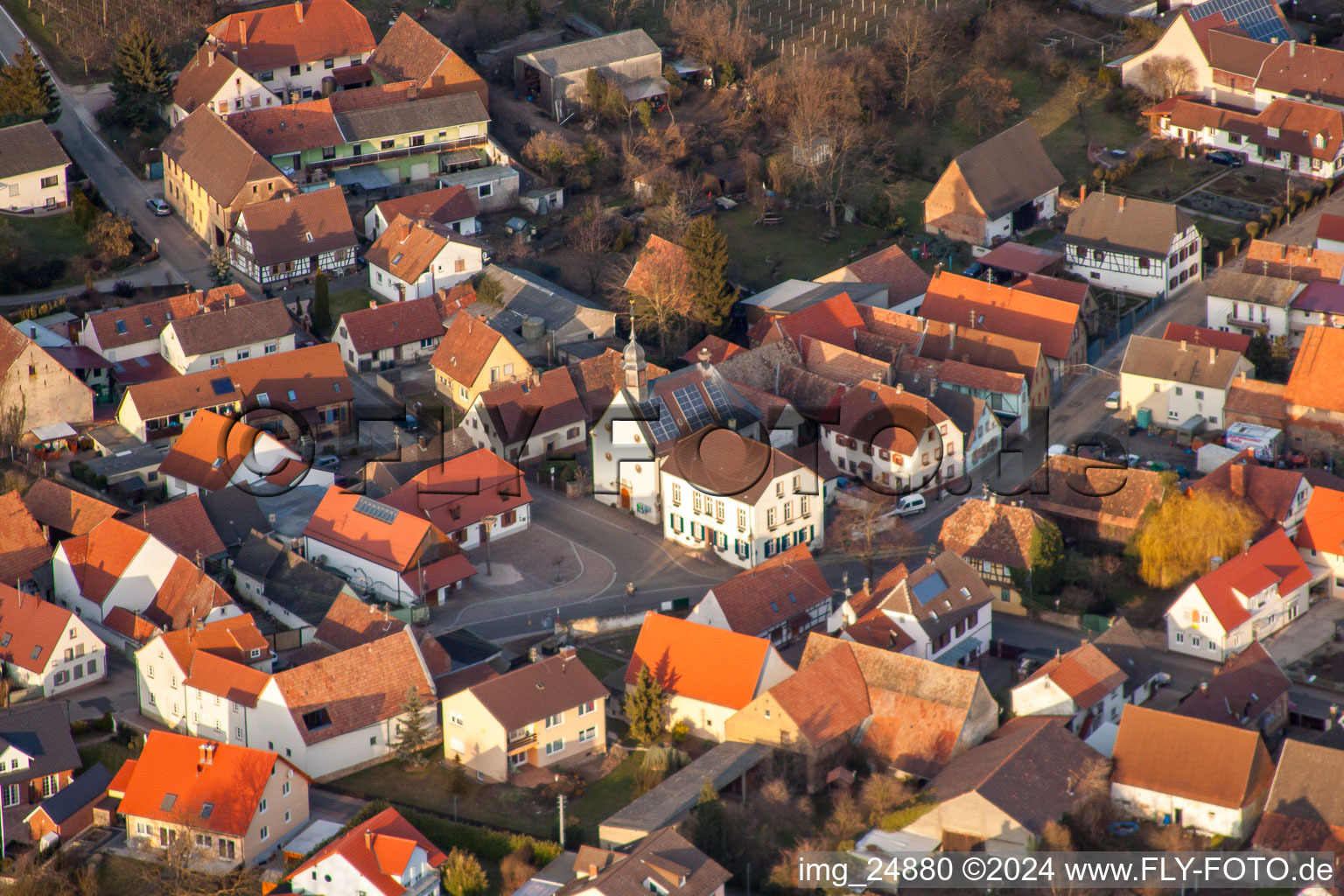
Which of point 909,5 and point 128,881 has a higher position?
point 909,5

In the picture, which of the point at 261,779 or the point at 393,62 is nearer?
the point at 261,779

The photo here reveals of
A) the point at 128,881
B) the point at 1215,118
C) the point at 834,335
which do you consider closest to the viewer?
the point at 128,881

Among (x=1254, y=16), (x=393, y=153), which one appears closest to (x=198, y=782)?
(x=393, y=153)

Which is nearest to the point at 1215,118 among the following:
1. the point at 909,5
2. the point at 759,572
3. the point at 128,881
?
the point at 909,5

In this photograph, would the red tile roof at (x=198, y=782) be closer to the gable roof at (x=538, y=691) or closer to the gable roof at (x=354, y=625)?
the gable roof at (x=538, y=691)

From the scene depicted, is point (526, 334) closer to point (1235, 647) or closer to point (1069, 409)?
point (1069, 409)

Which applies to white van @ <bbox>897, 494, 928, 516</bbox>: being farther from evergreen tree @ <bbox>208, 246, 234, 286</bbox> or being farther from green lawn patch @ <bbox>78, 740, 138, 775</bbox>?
evergreen tree @ <bbox>208, 246, 234, 286</bbox>
